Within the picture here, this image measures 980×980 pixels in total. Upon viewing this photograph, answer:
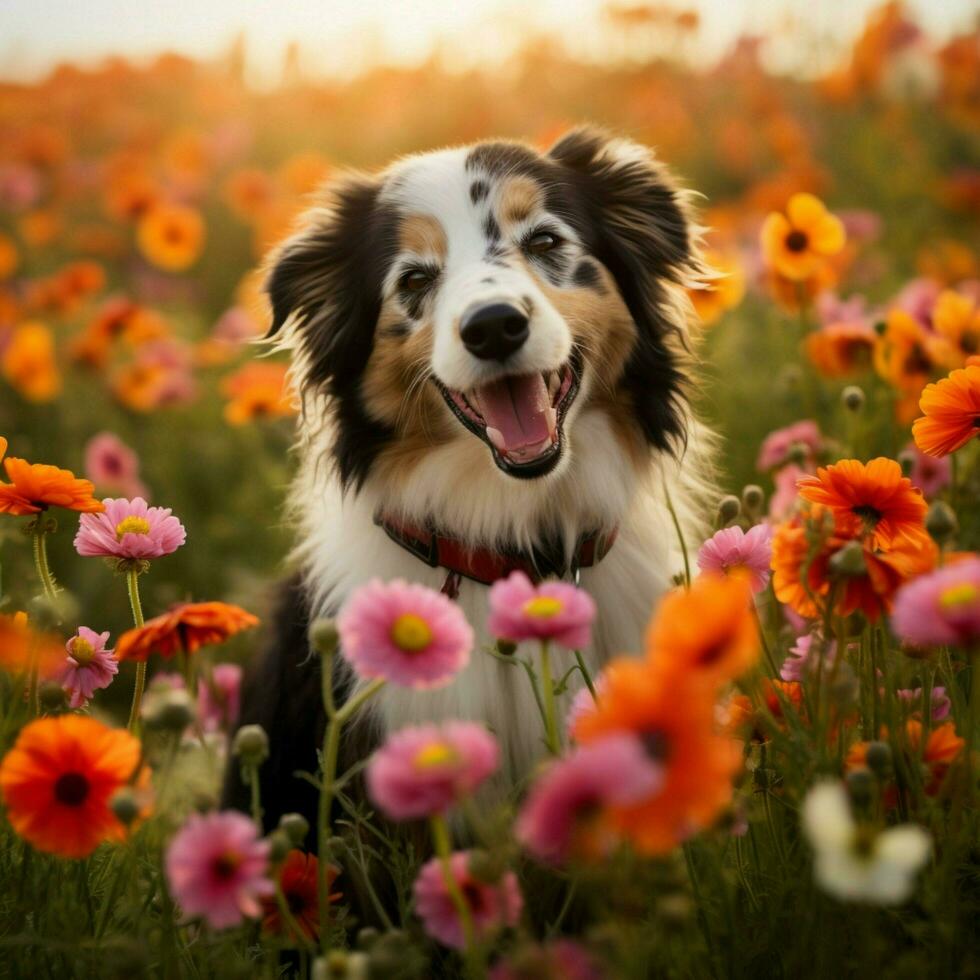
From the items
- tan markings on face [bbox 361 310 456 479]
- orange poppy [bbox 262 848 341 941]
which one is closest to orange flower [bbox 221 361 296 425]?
tan markings on face [bbox 361 310 456 479]

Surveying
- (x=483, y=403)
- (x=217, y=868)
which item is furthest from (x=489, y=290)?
(x=217, y=868)

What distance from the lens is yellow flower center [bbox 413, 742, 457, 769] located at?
3.22 feet

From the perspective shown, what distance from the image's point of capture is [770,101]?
863cm

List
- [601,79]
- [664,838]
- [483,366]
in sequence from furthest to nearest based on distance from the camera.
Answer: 1. [601,79]
2. [483,366]
3. [664,838]

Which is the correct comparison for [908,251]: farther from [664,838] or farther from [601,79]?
[664,838]

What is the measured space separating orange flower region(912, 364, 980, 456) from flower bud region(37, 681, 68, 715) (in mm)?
1456

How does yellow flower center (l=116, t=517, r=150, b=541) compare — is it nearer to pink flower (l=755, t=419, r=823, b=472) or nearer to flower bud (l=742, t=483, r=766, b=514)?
flower bud (l=742, t=483, r=766, b=514)

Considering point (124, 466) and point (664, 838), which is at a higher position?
point (664, 838)

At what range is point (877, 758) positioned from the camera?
138cm

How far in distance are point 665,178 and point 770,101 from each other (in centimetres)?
608

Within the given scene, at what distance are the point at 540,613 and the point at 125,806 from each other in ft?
1.81

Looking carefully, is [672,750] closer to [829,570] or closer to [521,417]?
[829,570]

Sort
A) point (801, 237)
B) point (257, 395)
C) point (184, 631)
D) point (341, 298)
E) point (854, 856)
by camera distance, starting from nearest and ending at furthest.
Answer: point (854, 856), point (184, 631), point (341, 298), point (801, 237), point (257, 395)

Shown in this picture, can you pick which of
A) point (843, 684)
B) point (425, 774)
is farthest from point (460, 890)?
point (843, 684)
